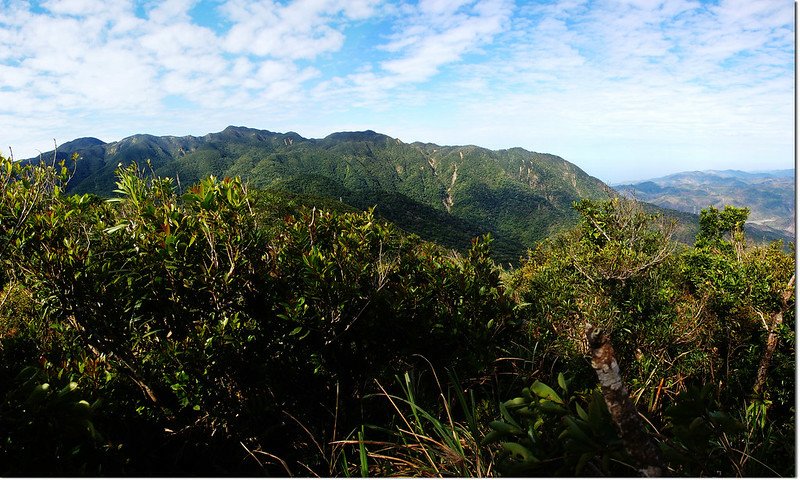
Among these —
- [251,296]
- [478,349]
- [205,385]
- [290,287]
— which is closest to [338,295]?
[290,287]

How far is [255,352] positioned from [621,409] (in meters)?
3.53

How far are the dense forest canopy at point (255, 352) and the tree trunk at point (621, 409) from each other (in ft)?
0.11

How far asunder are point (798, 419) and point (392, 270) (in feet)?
12.7

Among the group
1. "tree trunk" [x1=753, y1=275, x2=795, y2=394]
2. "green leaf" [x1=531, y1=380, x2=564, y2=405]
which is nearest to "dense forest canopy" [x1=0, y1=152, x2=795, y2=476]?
"green leaf" [x1=531, y1=380, x2=564, y2=405]

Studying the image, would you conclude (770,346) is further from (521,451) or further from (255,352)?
(255,352)

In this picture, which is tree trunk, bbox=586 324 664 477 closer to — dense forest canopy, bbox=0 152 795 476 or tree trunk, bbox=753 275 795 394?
dense forest canopy, bbox=0 152 795 476

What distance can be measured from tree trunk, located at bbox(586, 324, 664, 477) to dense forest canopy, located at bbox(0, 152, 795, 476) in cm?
3

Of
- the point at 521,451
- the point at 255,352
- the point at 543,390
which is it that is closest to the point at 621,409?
the point at 543,390

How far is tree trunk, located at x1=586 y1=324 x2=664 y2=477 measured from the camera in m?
1.62

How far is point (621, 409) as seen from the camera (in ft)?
5.33

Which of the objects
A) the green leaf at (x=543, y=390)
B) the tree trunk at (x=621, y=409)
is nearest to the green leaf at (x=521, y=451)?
the green leaf at (x=543, y=390)

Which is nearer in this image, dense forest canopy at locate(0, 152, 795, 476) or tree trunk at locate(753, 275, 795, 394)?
dense forest canopy at locate(0, 152, 795, 476)

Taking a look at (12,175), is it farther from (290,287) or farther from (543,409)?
(543,409)

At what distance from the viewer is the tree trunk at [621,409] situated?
162 cm
